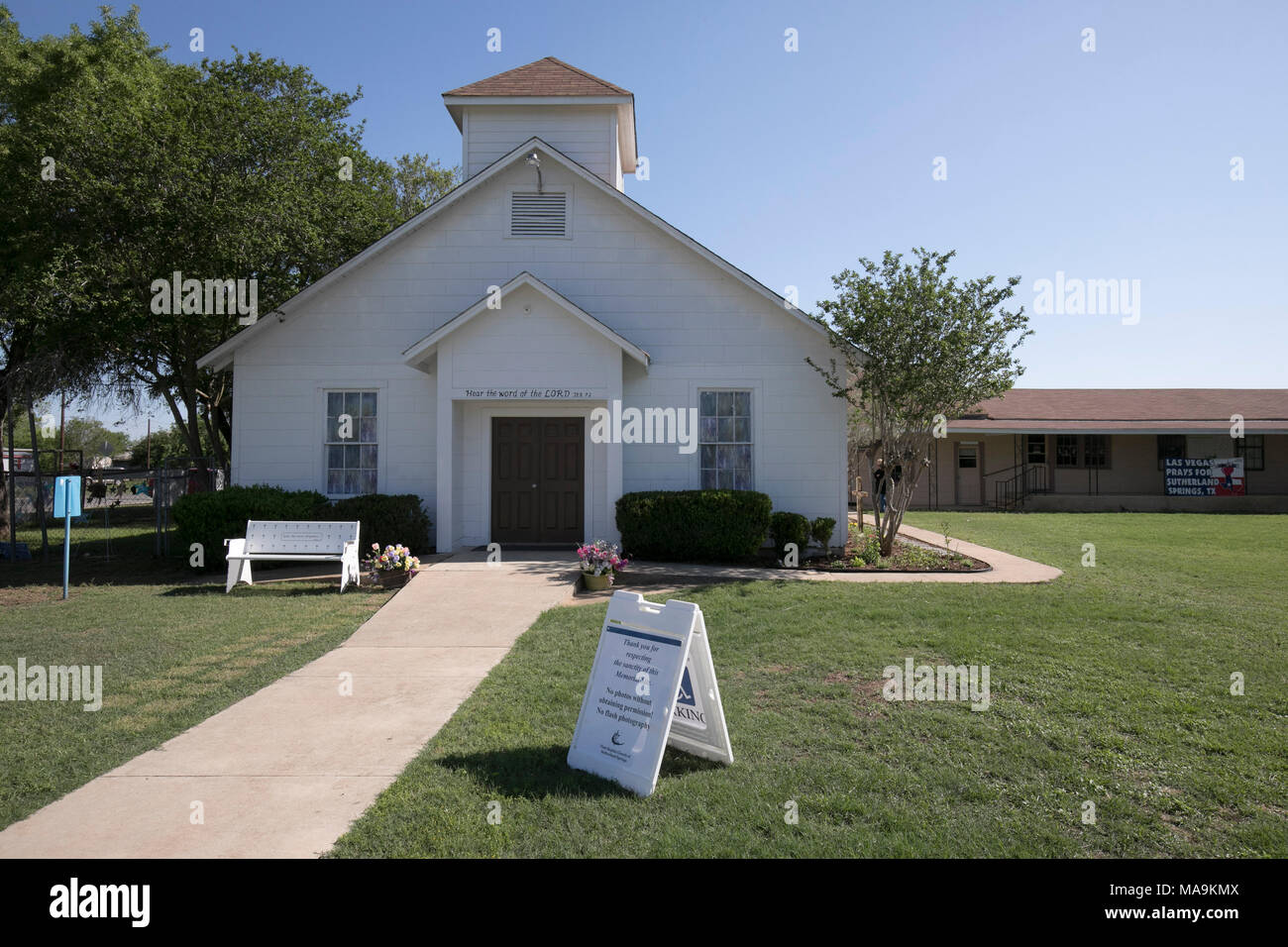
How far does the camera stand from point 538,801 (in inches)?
163

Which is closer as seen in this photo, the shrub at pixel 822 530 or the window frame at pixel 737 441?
the shrub at pixel 822 530

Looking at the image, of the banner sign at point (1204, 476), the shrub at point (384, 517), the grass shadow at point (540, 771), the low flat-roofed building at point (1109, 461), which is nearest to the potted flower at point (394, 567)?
the shrub at point (384, 517)

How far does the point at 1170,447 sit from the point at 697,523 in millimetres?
24143

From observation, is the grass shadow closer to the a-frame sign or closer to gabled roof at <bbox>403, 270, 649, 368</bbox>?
the a-frame sign

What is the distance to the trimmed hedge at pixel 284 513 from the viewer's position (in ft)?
41.2

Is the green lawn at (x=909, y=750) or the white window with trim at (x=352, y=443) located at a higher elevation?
the white window with trim at (x=352, y=443)

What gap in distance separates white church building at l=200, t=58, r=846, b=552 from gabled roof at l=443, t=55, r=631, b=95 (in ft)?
9.94

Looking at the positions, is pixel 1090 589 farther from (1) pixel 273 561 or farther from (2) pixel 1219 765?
(1) pixel 273 561

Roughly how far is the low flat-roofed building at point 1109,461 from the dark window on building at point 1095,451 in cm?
4

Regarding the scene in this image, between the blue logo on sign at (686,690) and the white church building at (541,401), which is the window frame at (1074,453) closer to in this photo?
the white church building at (541,401)

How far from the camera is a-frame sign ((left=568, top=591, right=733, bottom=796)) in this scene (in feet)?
14.4

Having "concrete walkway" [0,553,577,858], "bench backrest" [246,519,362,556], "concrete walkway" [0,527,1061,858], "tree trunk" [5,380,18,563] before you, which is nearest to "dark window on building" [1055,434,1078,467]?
"concrete walkway" [0,527,1061,858]

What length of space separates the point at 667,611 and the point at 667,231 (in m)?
10.9
